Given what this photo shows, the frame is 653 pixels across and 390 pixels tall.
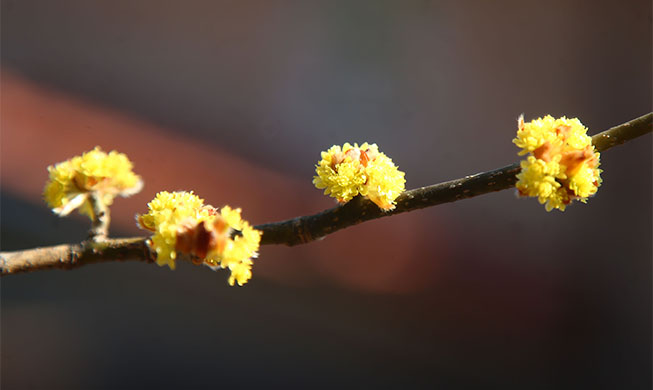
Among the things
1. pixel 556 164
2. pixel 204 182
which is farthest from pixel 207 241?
pixel 204 182

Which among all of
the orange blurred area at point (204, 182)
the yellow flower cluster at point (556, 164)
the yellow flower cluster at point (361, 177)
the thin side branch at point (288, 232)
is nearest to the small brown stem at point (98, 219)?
the thin side branch at point (288, 232)

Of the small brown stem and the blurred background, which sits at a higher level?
the blurred background

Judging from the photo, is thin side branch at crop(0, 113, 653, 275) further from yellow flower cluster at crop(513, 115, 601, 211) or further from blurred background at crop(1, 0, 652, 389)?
blurred background at crop(1, 0, 652, 389)

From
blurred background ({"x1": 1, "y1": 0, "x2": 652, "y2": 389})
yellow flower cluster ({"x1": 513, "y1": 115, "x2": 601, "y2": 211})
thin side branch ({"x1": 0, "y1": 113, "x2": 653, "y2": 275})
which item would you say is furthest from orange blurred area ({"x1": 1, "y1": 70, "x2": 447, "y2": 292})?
yellow flower cluster ({"x1": 513, "y1": 115, "x2": 601, "y2": 211})

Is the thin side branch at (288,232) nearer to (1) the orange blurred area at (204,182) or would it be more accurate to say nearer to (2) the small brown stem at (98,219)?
(2) the small brown stem at (98,219)

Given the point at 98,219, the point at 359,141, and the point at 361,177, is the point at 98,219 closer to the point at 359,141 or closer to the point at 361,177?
the point at 361,177
